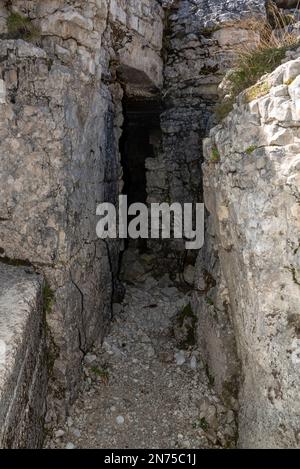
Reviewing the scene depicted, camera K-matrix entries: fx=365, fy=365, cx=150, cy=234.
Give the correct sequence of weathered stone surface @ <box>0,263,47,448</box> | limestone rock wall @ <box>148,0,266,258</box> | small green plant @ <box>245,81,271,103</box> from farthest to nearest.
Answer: limestone rock wall @ <box>148,0,266,258</box> < small green plant @ <box>245,81,271,103</box> < weathered stone surface @ <box>0,263,47,448</box>

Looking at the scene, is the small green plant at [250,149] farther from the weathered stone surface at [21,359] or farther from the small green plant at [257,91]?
the weathered stone surface at [21,359]

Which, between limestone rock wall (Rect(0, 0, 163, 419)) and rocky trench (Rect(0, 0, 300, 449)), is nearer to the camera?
rocky trench (Rect(0, 0, 300, 449))

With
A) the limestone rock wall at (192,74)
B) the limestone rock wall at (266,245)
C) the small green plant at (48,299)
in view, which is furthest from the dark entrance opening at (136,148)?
the small green plant at (48,299)

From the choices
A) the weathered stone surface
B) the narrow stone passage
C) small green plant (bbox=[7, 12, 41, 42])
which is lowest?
the narrow stone passage

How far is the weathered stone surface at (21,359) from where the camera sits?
2068 millimetres

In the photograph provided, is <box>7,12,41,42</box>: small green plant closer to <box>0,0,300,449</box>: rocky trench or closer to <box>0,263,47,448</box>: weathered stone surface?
<box>0,0,300,449</box>: rocky trench

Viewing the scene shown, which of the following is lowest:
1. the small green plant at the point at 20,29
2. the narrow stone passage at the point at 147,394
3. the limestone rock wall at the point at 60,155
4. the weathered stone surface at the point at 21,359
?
the narrow stone passage at the point at 147,394

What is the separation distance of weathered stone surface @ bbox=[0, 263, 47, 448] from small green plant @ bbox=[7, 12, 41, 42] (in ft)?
6.31

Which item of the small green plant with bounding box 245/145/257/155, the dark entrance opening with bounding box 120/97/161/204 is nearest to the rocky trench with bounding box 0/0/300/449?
the small green plant with bounding box 245/145/257/155

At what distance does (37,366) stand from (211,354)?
1.54 metres

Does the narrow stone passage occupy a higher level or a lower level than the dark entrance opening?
lower

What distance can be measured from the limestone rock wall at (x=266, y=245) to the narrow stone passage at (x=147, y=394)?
17.1 inches

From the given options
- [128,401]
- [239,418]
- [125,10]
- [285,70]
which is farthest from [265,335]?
[125,10]

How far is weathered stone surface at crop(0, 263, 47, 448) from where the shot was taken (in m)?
2.07
